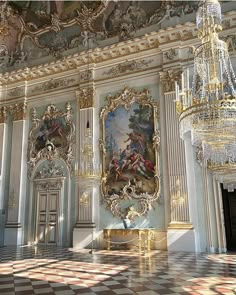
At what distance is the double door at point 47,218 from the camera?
1134cm

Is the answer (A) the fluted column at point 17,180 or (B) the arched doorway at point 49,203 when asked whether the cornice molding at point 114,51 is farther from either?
(B) the arched doorway at point 49,203

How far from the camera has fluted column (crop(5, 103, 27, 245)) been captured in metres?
11.8

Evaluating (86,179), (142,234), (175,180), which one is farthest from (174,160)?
(86,179)

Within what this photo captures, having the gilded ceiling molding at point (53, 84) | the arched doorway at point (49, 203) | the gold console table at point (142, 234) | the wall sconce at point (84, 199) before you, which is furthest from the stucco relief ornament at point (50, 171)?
the gold console table at point (142, 234)

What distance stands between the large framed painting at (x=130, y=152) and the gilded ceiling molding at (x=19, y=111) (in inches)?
147

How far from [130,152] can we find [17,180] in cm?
488

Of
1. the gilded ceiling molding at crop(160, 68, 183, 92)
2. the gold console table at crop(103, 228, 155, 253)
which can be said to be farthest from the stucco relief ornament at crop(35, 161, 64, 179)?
the gilded ceiling molding at crop(160, 68, 183, 92)

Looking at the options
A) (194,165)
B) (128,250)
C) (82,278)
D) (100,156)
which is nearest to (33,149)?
(100,156)

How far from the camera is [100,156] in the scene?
11.1 meters

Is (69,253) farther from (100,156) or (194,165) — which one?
(194,165)

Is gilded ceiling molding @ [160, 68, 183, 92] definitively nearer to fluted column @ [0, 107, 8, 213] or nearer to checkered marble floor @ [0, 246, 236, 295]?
checkered marble floor @ [0, 246, 236, 295]

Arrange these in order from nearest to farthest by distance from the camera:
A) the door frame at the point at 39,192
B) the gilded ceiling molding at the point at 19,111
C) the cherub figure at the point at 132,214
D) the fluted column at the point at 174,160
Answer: the fluted column at the point at 174,160, the cherub figure at the point at 132,214, the door frame at the point at 39,192, the gilded ceiling molding at the point at 19,111

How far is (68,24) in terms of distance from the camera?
12523 millimetres

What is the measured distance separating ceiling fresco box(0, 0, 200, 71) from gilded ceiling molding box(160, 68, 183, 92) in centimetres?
178
